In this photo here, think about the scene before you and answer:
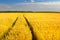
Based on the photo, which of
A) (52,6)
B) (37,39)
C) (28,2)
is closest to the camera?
(37,39)

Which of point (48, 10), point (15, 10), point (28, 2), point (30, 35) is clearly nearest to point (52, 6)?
point (48, 10)

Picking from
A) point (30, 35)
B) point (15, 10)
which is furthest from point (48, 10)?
point (30, 35)

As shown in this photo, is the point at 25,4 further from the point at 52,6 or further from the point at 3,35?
the point at 3,35

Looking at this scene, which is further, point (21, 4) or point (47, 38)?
point (21, 4)

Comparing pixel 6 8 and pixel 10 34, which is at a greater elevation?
pixel 10 34

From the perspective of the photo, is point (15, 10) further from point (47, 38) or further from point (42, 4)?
point (47, 38)

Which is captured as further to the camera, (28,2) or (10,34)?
(28,2)

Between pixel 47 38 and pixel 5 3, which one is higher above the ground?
pixel 47 38

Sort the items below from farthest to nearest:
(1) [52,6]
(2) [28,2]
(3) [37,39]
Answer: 1. (1) [52,6]
2. (2) [28,2]
3. (3) [37,39]
